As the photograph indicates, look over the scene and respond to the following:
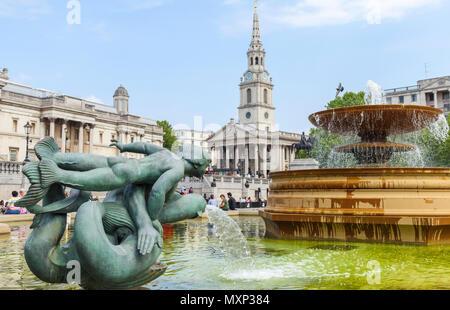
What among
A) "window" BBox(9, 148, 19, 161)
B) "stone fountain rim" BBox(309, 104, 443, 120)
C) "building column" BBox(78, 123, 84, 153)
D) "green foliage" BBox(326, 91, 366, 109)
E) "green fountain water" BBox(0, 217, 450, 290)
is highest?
"green foliage" BBox(326, 91, 366, 109)

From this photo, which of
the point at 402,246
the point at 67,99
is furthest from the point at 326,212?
the point at 67,99

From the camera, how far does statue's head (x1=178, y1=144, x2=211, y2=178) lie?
4.45 metres

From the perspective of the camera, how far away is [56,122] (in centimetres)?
5466

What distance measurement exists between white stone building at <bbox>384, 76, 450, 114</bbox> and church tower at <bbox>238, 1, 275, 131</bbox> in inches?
1431

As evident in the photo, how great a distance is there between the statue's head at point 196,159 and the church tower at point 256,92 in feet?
325

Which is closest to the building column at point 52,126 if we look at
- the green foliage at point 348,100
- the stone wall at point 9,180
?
the stone wall at point 9,180

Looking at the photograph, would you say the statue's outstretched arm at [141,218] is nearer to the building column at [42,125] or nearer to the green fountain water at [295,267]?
the green fountain water at [295,267]

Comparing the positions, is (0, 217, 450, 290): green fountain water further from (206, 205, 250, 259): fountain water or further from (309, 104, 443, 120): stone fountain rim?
(309, 104, 443, 120): stone fountain rim

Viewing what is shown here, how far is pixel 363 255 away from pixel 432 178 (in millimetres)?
2470

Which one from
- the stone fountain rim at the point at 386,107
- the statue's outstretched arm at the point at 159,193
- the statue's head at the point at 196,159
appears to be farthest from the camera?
the stone fountain rim at the point at 386,107

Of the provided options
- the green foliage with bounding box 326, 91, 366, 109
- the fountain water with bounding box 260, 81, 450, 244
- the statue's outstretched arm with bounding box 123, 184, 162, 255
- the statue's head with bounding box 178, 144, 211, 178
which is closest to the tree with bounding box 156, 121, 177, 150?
the green foliage with bounding box 326, 91, 366, 109

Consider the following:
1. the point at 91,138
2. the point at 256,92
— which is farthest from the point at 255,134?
the point at 91,138

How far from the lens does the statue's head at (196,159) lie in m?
4.45
